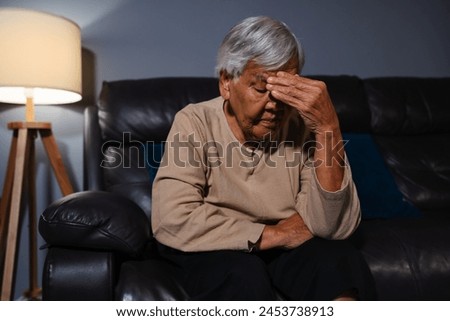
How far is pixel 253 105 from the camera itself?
1024mm

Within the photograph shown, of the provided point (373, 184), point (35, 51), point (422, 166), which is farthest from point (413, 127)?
point (35, 51)

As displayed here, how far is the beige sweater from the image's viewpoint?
0.97 meters

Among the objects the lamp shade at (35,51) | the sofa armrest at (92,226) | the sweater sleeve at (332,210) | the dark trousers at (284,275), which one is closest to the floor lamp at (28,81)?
the lamp shade at (35,51)

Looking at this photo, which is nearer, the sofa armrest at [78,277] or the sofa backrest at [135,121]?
the sofa armrest at [78,277]

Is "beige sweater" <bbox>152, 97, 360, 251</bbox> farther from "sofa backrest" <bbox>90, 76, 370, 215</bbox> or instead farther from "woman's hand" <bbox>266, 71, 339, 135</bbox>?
"sofa backrest" <bbox>90, 76, 370, 215</bbox>

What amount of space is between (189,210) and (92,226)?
0.24 meters

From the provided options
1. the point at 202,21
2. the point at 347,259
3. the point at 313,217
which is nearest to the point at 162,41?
the point at 202,21

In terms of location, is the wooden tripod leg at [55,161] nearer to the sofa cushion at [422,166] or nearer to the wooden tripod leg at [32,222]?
the wooden tripod leg at [32,222]

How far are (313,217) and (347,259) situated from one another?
0.14 metres

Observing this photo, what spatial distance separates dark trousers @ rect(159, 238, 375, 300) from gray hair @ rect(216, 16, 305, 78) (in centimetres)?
47

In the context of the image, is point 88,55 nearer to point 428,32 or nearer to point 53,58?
point 53,58

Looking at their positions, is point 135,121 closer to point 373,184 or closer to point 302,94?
point 302,94

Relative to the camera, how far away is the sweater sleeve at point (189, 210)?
962 millimetres

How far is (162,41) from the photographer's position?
2.03 meters
